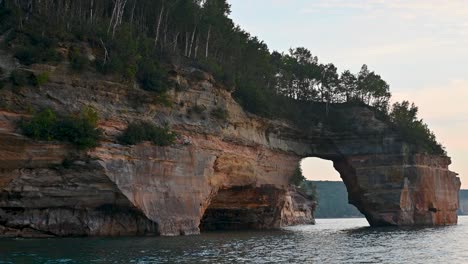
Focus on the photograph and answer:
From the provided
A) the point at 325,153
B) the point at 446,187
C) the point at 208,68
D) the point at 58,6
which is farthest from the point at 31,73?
the point at 446,187

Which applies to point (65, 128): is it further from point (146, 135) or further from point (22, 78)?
point (146, 135)

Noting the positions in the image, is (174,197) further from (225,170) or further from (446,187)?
(446,187)

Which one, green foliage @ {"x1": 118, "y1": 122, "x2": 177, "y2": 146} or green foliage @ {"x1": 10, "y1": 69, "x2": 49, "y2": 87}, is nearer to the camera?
green foliage @ {"x1": 10, "y1": 69, "x2": 49, "y2": 87}

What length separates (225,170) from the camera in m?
52.1

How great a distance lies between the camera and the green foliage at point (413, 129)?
6688 centimetres

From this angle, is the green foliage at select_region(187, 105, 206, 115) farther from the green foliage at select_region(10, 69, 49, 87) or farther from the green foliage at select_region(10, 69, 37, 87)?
the green foliage at select_region(10, 69, 37, 87)

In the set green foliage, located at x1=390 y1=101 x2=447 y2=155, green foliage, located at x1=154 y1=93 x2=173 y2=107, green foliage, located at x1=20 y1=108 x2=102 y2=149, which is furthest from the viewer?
green foliage, located at x1=390 y1=101 x2=447 y2=155

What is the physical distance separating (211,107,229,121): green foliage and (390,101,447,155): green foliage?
23.9 metres

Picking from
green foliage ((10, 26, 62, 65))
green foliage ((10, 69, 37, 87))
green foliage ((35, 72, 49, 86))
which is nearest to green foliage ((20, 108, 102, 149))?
green foliage ((35, 72, 49, 86))

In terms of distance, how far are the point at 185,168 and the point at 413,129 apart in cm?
3358

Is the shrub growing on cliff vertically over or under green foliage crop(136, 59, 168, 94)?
under

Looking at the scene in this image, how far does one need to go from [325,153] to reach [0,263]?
155 ft

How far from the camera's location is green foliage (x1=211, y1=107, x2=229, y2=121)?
167 ft

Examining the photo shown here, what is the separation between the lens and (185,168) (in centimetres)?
4581
